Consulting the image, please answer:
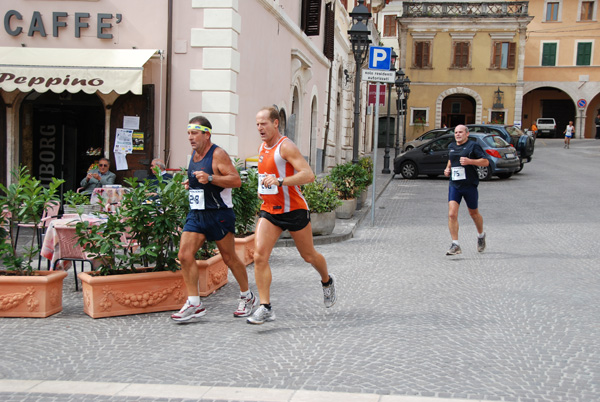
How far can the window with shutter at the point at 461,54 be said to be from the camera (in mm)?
50812

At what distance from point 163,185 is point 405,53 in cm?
4667

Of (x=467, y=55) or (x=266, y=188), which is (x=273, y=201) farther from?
(x=467, y=55)

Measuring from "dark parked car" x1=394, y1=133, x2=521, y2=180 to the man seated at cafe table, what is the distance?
43.4ft

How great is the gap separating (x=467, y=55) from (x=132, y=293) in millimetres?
47389

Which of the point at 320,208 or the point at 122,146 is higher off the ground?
the point at 122,146

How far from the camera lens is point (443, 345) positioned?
5574mm

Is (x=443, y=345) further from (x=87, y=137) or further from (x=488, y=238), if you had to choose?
(x=87, y=137)

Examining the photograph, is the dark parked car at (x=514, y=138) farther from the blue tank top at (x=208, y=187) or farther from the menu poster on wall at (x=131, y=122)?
the blue tank top at (x=208, y=187)

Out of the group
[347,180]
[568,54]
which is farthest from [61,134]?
[568,54]

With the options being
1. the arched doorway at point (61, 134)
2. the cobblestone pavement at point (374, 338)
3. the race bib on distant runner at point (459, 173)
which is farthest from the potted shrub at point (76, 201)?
the arched doorway at point (61, 134)

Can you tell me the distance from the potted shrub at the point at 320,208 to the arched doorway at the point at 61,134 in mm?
4833

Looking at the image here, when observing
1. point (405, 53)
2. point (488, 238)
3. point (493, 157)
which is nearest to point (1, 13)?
point (488, 238)

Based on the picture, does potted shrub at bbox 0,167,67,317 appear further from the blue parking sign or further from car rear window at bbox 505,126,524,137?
car rear window at bbox 505,126,524,137

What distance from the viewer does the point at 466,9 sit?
50.5 metres
